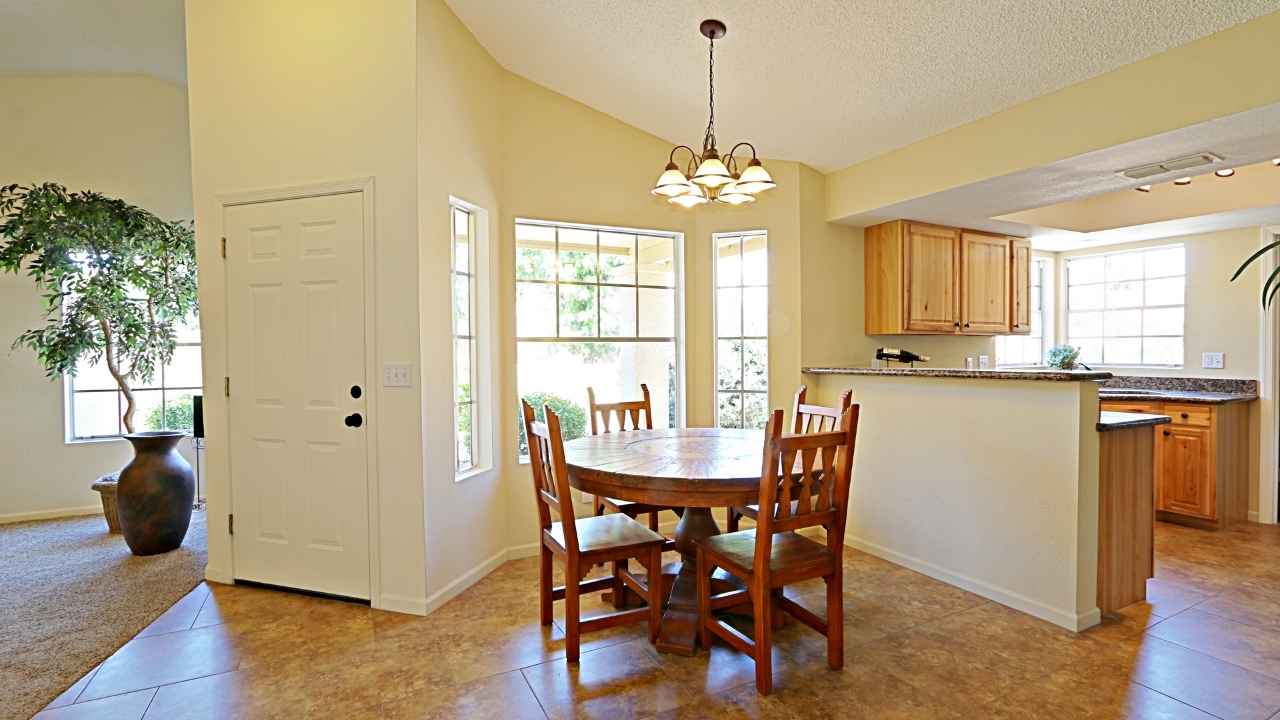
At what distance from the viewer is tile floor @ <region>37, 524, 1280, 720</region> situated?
2023mm

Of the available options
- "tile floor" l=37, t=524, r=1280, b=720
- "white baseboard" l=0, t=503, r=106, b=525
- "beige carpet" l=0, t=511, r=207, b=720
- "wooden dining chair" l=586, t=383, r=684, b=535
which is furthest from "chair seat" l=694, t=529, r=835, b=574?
"white baseboard" l=0, t=503, r=106, b=525

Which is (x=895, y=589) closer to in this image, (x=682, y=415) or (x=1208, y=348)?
(x=682, y=415)

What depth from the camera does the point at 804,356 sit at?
154 inches

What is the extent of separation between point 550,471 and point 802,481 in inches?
38.8

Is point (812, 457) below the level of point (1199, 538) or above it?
above

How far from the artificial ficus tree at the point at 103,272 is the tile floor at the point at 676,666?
79.2 inches

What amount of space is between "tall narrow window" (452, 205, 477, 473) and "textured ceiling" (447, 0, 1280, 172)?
103 cm

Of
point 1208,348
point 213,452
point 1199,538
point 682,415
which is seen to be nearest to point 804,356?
point 682,415

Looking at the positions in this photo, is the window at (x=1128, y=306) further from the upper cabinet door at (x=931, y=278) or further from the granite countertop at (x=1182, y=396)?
the upper cabinet door at (x=931, y=278)

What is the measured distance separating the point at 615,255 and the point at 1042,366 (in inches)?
165

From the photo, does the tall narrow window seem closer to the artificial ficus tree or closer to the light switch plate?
the light switch plate

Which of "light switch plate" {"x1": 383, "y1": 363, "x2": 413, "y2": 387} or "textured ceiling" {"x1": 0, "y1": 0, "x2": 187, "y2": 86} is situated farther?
"textured ceiling" {"x1": 0, "y1": 0, "x2": 187, "y2": 86}

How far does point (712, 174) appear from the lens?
238 cm

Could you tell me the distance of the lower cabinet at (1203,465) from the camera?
3.92 meters
